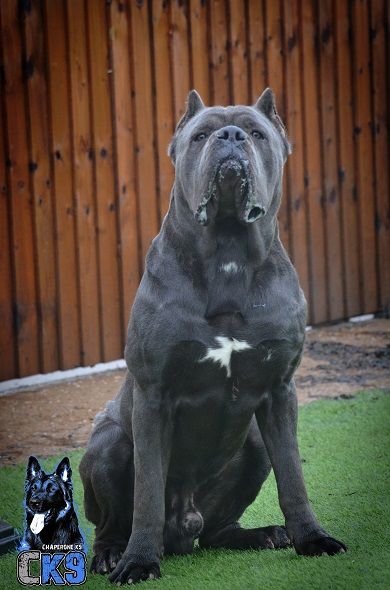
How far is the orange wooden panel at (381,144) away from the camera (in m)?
9.71

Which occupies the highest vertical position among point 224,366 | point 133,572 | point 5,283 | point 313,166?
point 313,166

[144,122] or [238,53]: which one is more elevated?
[238,53]

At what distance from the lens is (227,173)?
327 cm

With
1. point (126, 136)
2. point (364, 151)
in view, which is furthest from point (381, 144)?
point (126, 136)

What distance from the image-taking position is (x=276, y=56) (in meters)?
8.86

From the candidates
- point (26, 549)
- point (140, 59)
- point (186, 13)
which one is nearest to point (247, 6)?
point (186, 13)

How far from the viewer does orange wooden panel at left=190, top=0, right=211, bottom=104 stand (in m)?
8.13

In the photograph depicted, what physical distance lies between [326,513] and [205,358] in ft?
4.11

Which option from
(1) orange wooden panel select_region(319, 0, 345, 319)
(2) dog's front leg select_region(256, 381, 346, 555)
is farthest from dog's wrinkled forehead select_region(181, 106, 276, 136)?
(1) orange wooden panel select_region(319, 0, 345, 319)

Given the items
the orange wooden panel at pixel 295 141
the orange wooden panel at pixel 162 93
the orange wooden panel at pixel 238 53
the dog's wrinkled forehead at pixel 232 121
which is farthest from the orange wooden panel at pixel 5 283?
the dog's wrinkled forehead at pixel 232 121

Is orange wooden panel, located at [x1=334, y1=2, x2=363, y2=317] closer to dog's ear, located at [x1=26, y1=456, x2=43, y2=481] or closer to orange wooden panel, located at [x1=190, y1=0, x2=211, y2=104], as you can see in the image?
orange wooden panel, located at [x1=190, y1=0, x2=211, y2=104]

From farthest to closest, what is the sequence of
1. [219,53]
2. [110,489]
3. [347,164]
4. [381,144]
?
[381,144], [347,164], [219,53], [110,489]

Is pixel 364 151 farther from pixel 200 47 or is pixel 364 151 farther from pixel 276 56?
pixel 200 47
